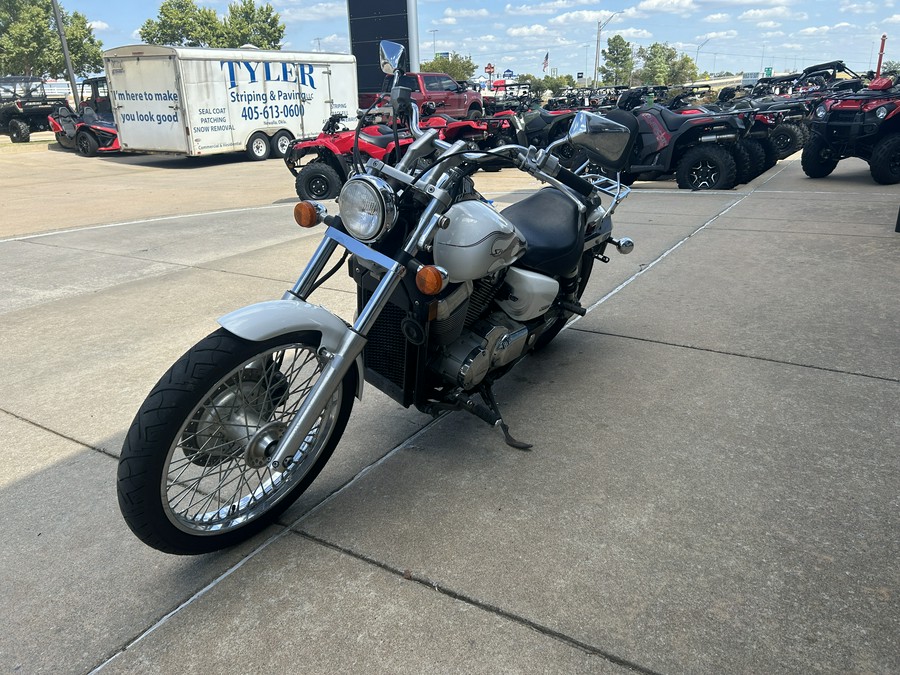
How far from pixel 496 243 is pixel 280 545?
140cm

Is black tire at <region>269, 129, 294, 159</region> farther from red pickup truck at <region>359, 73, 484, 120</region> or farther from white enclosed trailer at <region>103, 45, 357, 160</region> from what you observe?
red pickup truck at <region>359, 73, 484, 120</region>

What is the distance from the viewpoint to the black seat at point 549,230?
3.18 meters

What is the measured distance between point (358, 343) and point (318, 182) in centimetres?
823

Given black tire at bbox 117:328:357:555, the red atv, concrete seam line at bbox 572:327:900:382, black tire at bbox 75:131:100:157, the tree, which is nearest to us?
black tire at bbox 117:328:357:555

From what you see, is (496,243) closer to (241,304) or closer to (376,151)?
(241,304)

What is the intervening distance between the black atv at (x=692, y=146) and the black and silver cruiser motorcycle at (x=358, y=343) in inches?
296

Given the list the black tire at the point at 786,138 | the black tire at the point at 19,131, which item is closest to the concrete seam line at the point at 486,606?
the black tire at the point at 786,138

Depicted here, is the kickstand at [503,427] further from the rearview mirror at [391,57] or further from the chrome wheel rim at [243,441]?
the rearview mirror at [391,57]

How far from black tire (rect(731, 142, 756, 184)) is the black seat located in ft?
25.6


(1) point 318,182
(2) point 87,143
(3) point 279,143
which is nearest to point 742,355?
(1) point 318,182

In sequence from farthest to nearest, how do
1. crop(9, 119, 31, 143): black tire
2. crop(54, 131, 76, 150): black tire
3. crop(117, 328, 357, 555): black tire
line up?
1. crop(9, 119, 31, 143): black tire
2. crop(54, 131, 76, 150): black tire
3. crop(117, 328, 357, 555): black tire

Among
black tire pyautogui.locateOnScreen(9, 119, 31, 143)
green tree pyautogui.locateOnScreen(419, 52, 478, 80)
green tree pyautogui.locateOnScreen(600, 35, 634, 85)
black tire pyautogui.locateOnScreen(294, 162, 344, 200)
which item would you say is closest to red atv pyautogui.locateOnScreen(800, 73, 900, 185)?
black tire pyautogui.locateOnScreen(294, 162, 344, 200)

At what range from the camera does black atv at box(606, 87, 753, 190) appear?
985 cm

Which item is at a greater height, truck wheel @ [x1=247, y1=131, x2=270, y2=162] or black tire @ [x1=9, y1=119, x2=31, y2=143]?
black tire @ [x1=9, y1=119, x2=31, y2=143]
